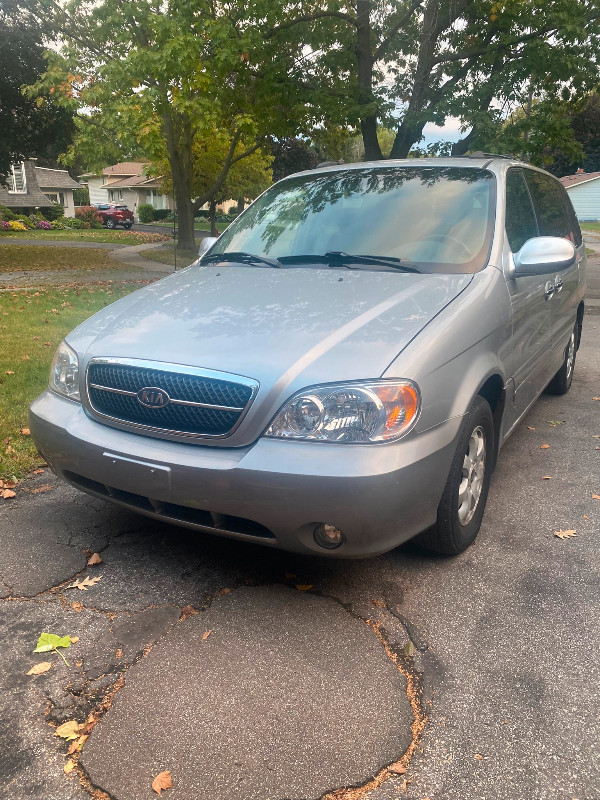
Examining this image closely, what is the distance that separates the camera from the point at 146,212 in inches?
2534

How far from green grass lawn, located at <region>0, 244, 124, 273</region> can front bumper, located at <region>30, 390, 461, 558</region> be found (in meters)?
15.7

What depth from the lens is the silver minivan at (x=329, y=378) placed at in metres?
2.62

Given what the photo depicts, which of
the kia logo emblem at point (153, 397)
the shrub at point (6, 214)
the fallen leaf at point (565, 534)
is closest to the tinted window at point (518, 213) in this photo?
the fallen leaf at point (565, 534)

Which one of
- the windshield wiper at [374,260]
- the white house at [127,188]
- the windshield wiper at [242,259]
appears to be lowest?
the windshield wiper at [242,259]

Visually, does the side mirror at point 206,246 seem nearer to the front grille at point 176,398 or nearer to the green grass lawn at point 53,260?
the front grille at point 176,398

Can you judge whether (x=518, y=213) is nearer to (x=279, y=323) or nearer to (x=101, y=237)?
(x=279, y=323)

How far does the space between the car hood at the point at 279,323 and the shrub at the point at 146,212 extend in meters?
64.0

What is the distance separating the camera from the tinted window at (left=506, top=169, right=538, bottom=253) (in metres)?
3.94

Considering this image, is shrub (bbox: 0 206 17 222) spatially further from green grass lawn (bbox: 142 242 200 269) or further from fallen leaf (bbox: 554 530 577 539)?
fallen leaf (bbox: 554 530 577 539)

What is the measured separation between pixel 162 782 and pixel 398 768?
0.70 meters

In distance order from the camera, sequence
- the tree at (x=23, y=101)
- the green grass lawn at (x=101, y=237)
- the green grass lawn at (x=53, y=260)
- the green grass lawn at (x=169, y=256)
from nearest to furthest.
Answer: the green grass lawn at (x=53, y=260) → the tree at (x=23, y=101) → the green grass lawn at (x=169, y=256) → the green grass lawn at (x=101, y=237)

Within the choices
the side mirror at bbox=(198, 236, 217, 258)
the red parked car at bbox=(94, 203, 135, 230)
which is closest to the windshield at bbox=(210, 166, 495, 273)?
the side mirror at bbox=(198, 236, 217, 258)

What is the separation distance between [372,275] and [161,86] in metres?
13.2

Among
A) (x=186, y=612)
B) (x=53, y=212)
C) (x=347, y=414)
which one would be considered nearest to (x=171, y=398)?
(x=347, y=414)
